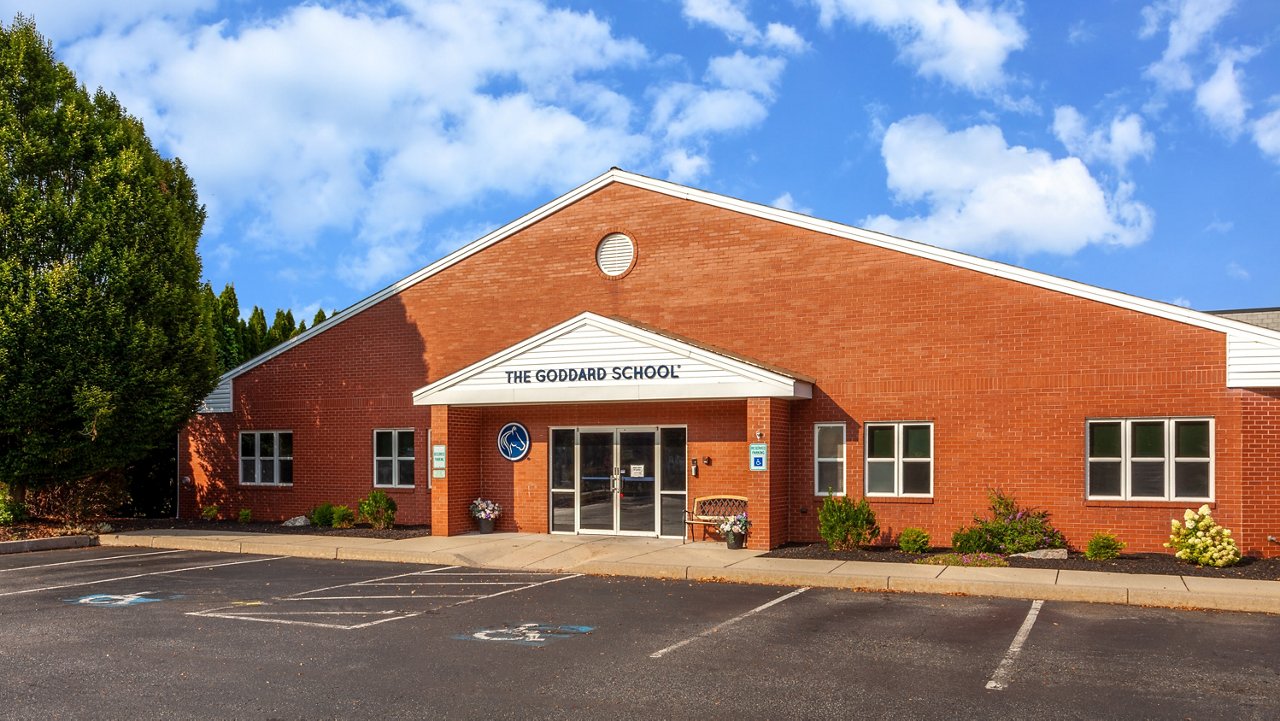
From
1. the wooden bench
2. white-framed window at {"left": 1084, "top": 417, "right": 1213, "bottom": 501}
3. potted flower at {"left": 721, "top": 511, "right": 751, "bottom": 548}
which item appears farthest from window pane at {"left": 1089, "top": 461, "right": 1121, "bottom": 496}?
the wooden bench

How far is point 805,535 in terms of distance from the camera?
18.2 m

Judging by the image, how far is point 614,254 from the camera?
2036 cm

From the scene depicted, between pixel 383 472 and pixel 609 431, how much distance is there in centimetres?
573

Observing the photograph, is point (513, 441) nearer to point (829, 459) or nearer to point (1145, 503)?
point (829, 459)

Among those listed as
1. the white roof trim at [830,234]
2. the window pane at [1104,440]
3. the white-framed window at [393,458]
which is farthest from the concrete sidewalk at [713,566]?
the white roof trim at [830,234]

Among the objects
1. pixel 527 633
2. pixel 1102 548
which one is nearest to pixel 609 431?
pixel 1102 548

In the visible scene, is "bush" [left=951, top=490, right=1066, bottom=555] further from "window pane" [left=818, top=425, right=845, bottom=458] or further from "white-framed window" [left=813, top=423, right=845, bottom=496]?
"window pane" [left=818, top=425, right=845, bottom=458]

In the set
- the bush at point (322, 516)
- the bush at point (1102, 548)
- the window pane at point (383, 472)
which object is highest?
the window pane at point (383, 472)

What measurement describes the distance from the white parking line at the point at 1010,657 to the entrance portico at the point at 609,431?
240 inches

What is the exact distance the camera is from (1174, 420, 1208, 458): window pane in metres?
15.9

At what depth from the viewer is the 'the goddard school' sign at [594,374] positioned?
700 inches

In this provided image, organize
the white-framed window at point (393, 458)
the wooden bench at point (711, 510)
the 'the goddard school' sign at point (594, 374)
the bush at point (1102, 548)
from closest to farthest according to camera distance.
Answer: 1. the bush at point (1102, 548)
2. the 'the goddard school' sign at point (594, 374)
3. the wooden bench at point (711, 510)
4. the white-framed window at point (393, 458)

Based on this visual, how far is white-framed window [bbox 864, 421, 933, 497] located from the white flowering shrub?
385 centimetres

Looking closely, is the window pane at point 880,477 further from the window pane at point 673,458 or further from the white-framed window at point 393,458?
the white-framed window at point 393,458
